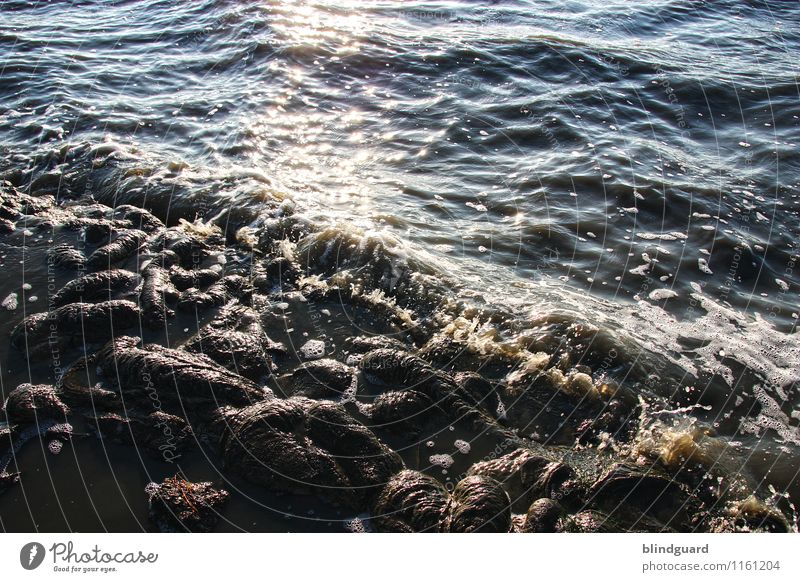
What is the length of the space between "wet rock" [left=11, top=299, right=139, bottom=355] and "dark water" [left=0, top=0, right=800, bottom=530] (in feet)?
0.97

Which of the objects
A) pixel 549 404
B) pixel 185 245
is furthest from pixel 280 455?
pixel 185 245

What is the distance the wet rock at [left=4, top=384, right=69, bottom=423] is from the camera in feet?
19.6

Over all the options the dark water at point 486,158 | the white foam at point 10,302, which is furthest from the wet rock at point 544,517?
the white foam at point 10,302

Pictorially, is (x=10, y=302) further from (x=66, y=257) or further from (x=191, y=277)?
(x=191, y=277)

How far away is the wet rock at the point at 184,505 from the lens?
5.09m

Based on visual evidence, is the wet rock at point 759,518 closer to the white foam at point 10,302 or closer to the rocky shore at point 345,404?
the rocky shore at point 345,404

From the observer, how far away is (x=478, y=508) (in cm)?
522

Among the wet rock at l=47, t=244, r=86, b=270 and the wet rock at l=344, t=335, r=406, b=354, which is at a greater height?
the wet rock at l=47, t=244, r=86, b=270

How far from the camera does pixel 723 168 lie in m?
11.6

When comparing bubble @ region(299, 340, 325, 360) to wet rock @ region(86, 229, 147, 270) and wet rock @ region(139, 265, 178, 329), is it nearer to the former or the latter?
wet rock @ region(139, 265, 178, 329)

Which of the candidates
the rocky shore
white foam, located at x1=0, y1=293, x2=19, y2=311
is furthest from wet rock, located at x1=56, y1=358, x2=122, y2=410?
white foam, located at x1=0, y1=293, x2=19, y2=311

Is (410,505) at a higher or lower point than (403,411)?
lower
